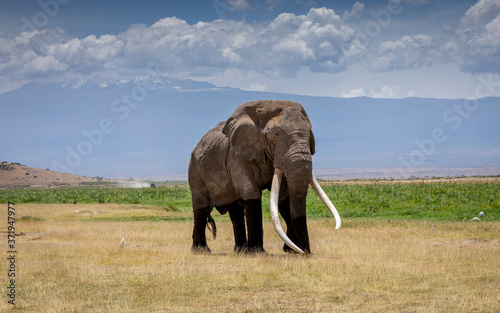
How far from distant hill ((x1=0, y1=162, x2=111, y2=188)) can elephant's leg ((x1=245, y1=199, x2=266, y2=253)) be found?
142835mm

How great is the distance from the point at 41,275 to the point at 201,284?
3.94 metres

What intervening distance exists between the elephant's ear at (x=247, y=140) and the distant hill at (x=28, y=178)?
142646 mm

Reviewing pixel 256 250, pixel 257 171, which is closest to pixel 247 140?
pixel 257 171

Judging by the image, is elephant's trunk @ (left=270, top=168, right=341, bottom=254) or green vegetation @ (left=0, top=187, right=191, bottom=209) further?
green vegetation @ (left=0, top=187, right=191, bottom=209)

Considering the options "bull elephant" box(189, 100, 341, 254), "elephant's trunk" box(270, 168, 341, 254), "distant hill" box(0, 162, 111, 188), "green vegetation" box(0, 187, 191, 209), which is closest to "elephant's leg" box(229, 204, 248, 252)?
"bull elephant" box(189, 100, 341, 254)

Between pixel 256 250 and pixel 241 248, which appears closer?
pixel 256 250

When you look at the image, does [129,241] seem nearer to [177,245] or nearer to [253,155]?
[177,245]

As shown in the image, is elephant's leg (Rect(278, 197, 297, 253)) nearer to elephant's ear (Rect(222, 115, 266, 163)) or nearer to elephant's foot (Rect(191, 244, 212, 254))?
elephant's ear (Rect(222, 115, 266, 163))

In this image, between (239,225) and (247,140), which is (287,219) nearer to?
(239,225)

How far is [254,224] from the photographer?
53.0 ft

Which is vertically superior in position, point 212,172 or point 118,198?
point 212,172

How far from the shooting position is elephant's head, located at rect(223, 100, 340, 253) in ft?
48.3

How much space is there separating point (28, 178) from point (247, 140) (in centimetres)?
15609

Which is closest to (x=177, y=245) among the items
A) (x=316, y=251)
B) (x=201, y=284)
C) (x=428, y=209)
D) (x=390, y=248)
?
(x=316, y=251)
